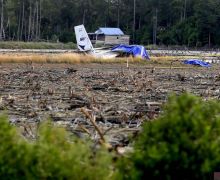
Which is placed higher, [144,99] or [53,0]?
[53,0]

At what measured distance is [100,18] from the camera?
11450 centimetres

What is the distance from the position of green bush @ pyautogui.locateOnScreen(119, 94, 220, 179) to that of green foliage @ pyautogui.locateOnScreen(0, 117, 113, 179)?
244mm

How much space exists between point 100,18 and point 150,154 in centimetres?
11091

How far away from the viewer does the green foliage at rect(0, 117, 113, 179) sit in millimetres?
4684

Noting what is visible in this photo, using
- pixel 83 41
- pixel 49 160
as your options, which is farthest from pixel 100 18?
pixel 49 160

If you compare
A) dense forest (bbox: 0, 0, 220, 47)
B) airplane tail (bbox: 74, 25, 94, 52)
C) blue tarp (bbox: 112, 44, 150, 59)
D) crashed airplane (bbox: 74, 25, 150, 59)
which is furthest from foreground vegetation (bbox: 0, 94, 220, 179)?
dense forest (bbox: 0, 0, 220, 47)

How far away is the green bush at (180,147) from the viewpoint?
4613 millimetres

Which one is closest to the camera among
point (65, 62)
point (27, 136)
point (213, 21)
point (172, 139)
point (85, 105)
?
point (172, 139)

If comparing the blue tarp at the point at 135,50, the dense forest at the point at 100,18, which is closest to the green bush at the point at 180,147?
the blue tarp at the point at 135,50

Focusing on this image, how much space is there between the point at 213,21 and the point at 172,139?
3362 inches

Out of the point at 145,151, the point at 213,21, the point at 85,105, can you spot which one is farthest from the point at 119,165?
the point at 213,21

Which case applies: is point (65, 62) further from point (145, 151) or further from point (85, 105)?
A: point (145, 151)

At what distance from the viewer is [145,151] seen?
4.76m

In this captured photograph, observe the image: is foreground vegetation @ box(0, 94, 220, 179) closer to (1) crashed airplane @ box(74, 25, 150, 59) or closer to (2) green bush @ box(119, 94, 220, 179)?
(2) green bush @ box(119, 94, 220, 179)
